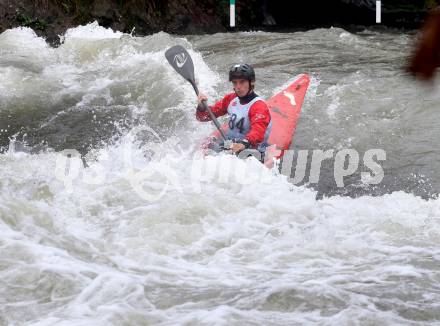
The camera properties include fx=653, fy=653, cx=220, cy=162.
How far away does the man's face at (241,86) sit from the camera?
19.3ft

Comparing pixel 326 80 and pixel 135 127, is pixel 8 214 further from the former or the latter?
pixel 326 80

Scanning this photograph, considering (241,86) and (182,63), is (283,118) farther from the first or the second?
(182,63)

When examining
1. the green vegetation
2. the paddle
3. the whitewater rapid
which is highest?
the green vegetation

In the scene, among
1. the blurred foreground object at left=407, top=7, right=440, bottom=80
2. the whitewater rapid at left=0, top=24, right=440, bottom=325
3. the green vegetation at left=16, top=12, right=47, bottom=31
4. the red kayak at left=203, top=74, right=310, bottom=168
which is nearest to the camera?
the blurred foreground object at left=407, top=7, right=440, bottom=80

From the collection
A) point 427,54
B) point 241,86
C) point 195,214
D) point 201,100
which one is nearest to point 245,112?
point 241,86

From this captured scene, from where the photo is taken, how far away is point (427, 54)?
0.71m

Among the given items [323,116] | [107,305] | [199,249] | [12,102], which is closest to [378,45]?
[323,116]

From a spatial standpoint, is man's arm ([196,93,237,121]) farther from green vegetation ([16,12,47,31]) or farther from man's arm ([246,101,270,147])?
green vegetation ([16,12,47,31])

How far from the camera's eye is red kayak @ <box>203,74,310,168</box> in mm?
6098

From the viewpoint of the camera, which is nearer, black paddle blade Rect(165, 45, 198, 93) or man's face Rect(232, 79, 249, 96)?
man's face Rect(232, 79, 249, 96)

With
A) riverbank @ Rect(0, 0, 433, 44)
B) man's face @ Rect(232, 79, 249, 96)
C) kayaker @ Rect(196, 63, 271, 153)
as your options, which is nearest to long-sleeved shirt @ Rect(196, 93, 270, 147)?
kayaker @ Rect(196, 63, 271, 153)

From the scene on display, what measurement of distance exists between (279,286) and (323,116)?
4.28m

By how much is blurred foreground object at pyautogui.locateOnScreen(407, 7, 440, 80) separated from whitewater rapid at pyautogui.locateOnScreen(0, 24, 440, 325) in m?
0.08

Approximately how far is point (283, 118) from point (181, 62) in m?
1.22
